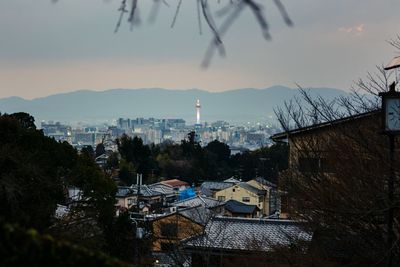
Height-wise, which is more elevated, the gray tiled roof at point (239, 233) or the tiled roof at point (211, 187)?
the gray tiled roof at point (239, 233)

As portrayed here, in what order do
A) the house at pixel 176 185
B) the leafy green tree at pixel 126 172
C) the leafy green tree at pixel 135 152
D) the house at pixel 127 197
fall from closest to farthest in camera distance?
the house at pixel 127 197, the house at pixel 176 185, the leafy green tree at pixel 126 172, the leafy green tree at pixel 135 152

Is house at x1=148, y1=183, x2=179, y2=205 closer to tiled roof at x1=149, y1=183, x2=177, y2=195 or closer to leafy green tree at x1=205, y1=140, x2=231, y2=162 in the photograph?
tiled roof at x1=149, y1=183, x2=177, y2=195

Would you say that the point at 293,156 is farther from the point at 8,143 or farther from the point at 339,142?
the point at 8,143

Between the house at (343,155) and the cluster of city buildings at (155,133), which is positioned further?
the cluster of city buildings at (155,133)

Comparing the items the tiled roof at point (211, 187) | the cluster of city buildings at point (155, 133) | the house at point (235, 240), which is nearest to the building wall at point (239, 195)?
the tiled roof at point (211, 187)

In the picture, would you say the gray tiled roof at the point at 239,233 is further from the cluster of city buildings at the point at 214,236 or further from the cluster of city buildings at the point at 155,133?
the cluster of city buildings at the point at 155,133

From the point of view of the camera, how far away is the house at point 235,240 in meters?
8.90

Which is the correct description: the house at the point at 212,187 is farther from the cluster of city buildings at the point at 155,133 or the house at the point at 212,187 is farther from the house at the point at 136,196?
the cluster of city buildings at the point at 155,133

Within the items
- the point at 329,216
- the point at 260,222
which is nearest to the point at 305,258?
the point at 329,216

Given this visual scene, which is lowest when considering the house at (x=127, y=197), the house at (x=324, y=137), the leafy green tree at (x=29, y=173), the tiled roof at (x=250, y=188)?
the house at (x=127, y=197)

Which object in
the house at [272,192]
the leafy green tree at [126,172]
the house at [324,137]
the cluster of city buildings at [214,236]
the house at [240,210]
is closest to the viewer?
→ the house at [324,137]

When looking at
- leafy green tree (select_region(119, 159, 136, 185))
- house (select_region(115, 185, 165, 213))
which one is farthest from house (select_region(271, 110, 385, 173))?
leafy green tree (select_region(119, 159, 136, 185))

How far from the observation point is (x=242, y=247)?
32.4 feet

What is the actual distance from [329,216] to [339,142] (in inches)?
41.9
